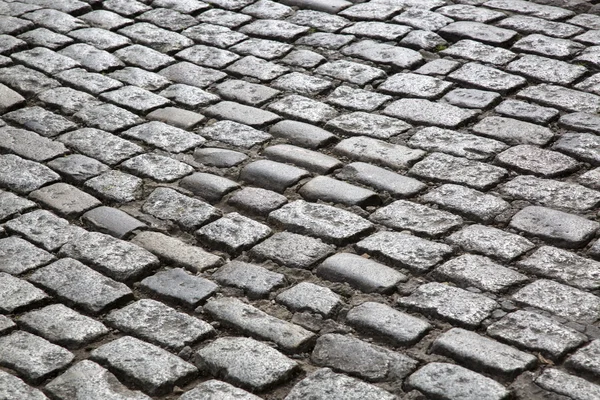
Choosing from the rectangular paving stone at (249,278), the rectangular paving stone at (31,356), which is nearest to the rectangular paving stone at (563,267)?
the rectangular paving stone at (249,278)

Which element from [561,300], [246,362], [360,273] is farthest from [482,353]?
[246,362]

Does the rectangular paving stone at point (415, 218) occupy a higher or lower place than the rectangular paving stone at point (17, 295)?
higher

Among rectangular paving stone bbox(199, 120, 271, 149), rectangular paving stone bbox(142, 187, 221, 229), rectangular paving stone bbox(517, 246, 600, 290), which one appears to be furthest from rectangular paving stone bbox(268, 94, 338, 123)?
rectangular paving stone bbox(517, 246, 600, 290)

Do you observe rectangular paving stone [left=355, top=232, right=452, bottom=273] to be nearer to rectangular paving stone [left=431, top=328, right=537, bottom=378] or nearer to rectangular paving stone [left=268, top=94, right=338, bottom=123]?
rectangular paving stone [left=431, top=328, right=537, bottom=378]

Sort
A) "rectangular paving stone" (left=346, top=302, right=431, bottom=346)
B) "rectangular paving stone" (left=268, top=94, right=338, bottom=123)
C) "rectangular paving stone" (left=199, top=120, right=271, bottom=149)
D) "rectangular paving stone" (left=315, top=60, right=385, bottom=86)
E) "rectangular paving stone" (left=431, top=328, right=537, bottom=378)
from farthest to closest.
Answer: "rectangular paving stone" (left=315, top=60, right=385, bottom=86) → "rectangular paving stone" (left=268, top=94, right=338, bottom=123) → "rectangular paving stone" (left=199, top=120, right=271, bottom=149) → "rectangular paving stone" (left=346, top=302, right=431, bottom=346) → "rectangular paving stone" (left=431, top=328, right=537, bottom=378)

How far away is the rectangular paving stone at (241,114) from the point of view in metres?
4.52

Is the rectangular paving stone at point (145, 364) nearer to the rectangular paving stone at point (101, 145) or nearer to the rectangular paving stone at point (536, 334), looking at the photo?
the rectangular paving stone at point (536, 334)

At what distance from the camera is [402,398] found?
9.29ft

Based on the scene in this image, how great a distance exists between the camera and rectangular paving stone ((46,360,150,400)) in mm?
2877

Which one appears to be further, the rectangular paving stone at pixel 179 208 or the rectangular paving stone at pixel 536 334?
the rectangular paving stone at pixel 179 208

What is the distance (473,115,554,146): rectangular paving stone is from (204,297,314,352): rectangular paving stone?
154 centimetres

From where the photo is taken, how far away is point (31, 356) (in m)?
3.05

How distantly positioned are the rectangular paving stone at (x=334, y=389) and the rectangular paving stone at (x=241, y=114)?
5.94 ft

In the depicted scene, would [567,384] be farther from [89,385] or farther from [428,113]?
[428,113]
